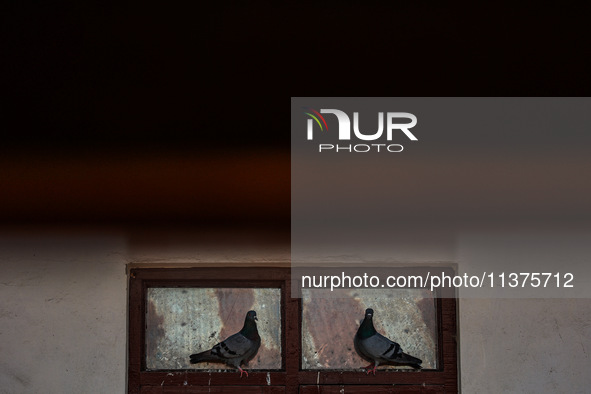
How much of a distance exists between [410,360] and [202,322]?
949mm

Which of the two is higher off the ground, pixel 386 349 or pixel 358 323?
pixel 358 323

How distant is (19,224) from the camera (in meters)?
2.88

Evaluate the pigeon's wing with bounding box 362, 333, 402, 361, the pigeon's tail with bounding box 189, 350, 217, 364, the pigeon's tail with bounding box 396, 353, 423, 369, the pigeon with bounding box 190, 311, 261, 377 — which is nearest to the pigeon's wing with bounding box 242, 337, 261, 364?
the pigeon with bounding box 190, 311, 261, 377

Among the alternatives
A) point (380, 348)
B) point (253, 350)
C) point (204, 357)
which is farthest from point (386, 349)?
point (204, 357)

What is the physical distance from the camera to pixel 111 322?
2820mm

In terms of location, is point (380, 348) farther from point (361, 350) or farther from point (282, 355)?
point (282, 355)

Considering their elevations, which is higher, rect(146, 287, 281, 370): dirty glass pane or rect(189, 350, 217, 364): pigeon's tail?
rect(146, 287, 281, 370): dirty glass pane

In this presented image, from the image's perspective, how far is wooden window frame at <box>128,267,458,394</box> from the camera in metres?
2.83

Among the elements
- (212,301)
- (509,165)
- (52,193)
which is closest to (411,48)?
(509,165)

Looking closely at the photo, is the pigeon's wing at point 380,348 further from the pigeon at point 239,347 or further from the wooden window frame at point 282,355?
the pigeon at point 239,347

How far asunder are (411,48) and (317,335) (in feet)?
4.55

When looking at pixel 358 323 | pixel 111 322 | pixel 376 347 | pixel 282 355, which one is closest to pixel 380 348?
pixel 376 347

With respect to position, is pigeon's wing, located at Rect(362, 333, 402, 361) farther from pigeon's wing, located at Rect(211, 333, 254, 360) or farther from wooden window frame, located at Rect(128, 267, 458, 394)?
pigeon's wing, located at Rect(211, 333, 254, 360)

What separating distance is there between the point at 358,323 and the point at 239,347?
545mm
